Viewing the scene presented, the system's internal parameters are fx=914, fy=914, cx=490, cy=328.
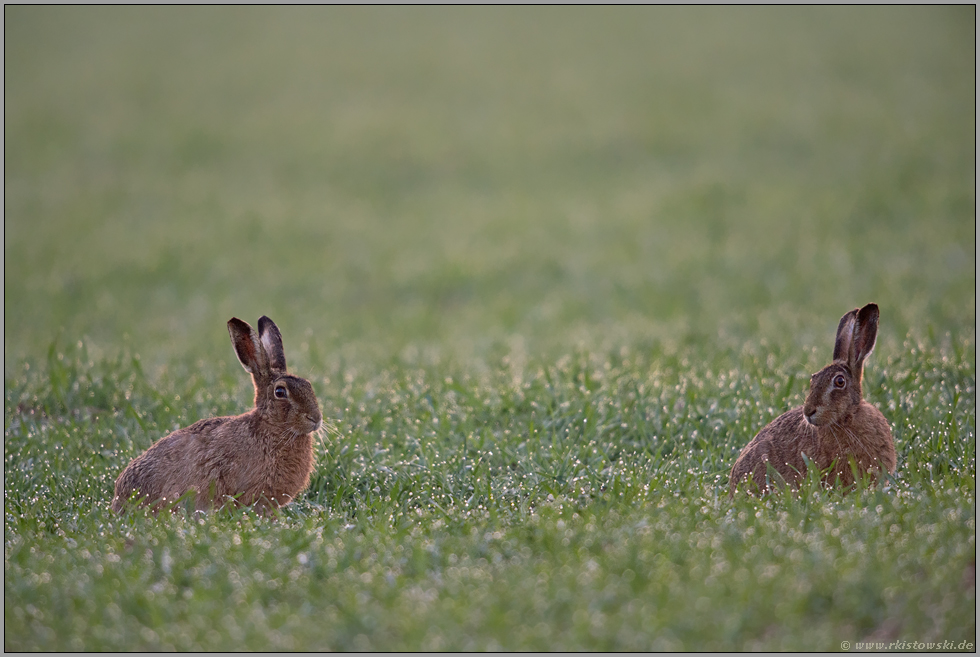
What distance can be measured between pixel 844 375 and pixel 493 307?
7708mm

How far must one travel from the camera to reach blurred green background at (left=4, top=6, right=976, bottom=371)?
11.4 meters

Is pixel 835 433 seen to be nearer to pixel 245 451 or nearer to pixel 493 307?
pixel 245 451

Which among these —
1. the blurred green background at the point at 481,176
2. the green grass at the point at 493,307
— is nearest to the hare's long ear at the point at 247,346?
the green grass at the point at 493,307

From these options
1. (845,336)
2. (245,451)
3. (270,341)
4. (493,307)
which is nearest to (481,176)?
(493,307)

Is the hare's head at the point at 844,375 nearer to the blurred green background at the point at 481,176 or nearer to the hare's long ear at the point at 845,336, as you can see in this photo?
the hare's long ear at the point at 845,336

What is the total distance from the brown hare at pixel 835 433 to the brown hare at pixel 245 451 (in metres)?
2.48

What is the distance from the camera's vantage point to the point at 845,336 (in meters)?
4.85

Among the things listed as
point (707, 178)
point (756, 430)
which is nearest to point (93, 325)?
point (756, 430)

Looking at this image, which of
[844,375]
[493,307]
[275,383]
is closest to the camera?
[844,375]

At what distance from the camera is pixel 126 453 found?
19.7 feet

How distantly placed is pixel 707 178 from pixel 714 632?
47.4 ft

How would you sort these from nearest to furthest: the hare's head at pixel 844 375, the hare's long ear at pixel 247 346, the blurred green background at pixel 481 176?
the hare's head at pixel 844 375, the hare's long ear at pixel 247 346, the blurred green background at pixel 481 176

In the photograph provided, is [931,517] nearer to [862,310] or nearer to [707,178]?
[862,310]

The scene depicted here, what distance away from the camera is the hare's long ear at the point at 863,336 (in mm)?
4816
